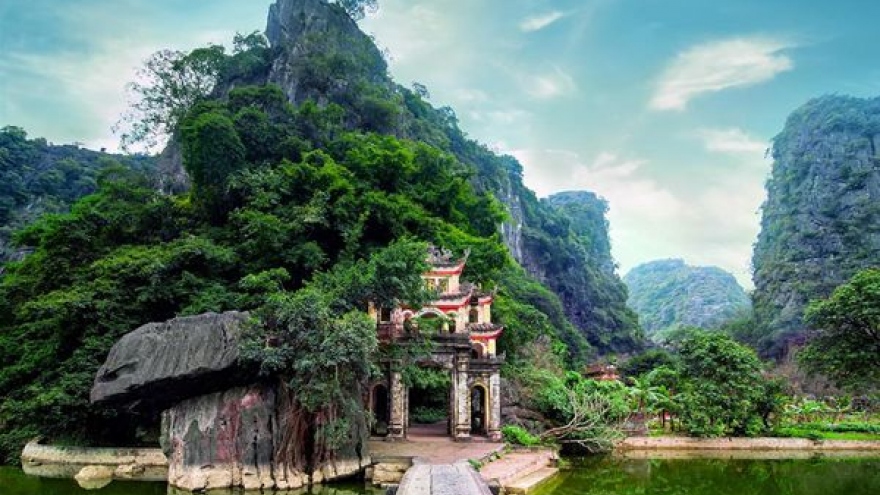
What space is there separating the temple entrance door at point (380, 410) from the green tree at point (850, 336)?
Answer: 1316 centimetres

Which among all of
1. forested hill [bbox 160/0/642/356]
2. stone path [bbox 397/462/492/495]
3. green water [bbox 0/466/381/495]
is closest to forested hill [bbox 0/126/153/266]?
forested hill [bbox 160/0/642/356]

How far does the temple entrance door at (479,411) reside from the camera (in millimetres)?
19219

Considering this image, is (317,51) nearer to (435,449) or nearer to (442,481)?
(435,449)

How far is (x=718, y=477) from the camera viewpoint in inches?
683

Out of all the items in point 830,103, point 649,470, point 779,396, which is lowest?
point 649,470

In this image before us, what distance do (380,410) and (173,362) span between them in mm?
8230

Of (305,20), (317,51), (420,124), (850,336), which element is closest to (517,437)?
(850,336)

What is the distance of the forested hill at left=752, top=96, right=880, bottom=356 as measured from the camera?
46.3 metres

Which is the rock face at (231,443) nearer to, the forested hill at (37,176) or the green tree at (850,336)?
the green tree at (850,336)

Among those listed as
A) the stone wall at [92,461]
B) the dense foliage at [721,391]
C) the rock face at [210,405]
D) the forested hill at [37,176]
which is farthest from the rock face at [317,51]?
the rock face at [210,405]

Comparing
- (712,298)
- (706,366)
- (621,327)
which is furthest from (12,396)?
(712,298)

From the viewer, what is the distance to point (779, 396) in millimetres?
23812

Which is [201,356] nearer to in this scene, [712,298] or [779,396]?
[779,396]

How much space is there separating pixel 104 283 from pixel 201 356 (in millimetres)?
7100
